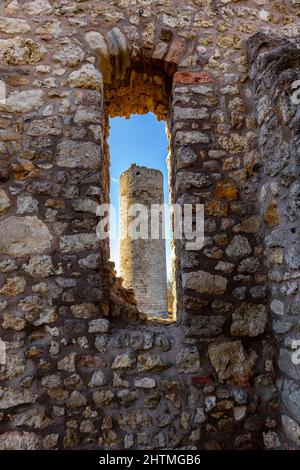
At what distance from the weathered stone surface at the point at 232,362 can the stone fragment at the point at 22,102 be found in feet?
6.98

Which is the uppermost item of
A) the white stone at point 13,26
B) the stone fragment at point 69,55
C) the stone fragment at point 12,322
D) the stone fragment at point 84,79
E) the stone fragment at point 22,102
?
the white stone at point 13,26

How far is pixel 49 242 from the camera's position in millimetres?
2033

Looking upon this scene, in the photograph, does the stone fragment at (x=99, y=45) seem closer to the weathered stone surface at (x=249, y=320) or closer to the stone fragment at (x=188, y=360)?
the weathered stone surface at (x=249, y=320)

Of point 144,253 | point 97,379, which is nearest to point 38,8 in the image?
point 97,379

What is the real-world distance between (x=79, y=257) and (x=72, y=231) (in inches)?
7.4

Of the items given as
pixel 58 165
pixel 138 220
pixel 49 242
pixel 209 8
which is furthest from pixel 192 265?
pixel 138 220

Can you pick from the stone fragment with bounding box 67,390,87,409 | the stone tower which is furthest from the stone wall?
the stone tower

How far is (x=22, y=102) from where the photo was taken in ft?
7.24

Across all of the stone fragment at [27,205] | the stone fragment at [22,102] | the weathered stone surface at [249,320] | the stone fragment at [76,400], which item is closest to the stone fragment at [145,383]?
the stone fragment at [76,400]

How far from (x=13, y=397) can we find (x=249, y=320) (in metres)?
1.58

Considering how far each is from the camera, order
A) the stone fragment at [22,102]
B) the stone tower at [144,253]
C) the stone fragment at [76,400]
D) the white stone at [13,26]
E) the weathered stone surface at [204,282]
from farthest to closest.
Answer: the stone tower at [144,253]
the white stone at [13,26]
the stone fragment at [22,102]
the weathered stone surface at [204,282]
the stone fragment at [76,400]

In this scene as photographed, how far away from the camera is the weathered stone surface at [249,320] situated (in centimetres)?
203

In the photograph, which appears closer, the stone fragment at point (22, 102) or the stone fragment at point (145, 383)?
the stone fragment at point (145, 383)

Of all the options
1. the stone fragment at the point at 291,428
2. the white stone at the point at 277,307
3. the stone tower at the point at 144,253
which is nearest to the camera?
the stone fragment at the point at 291,428
